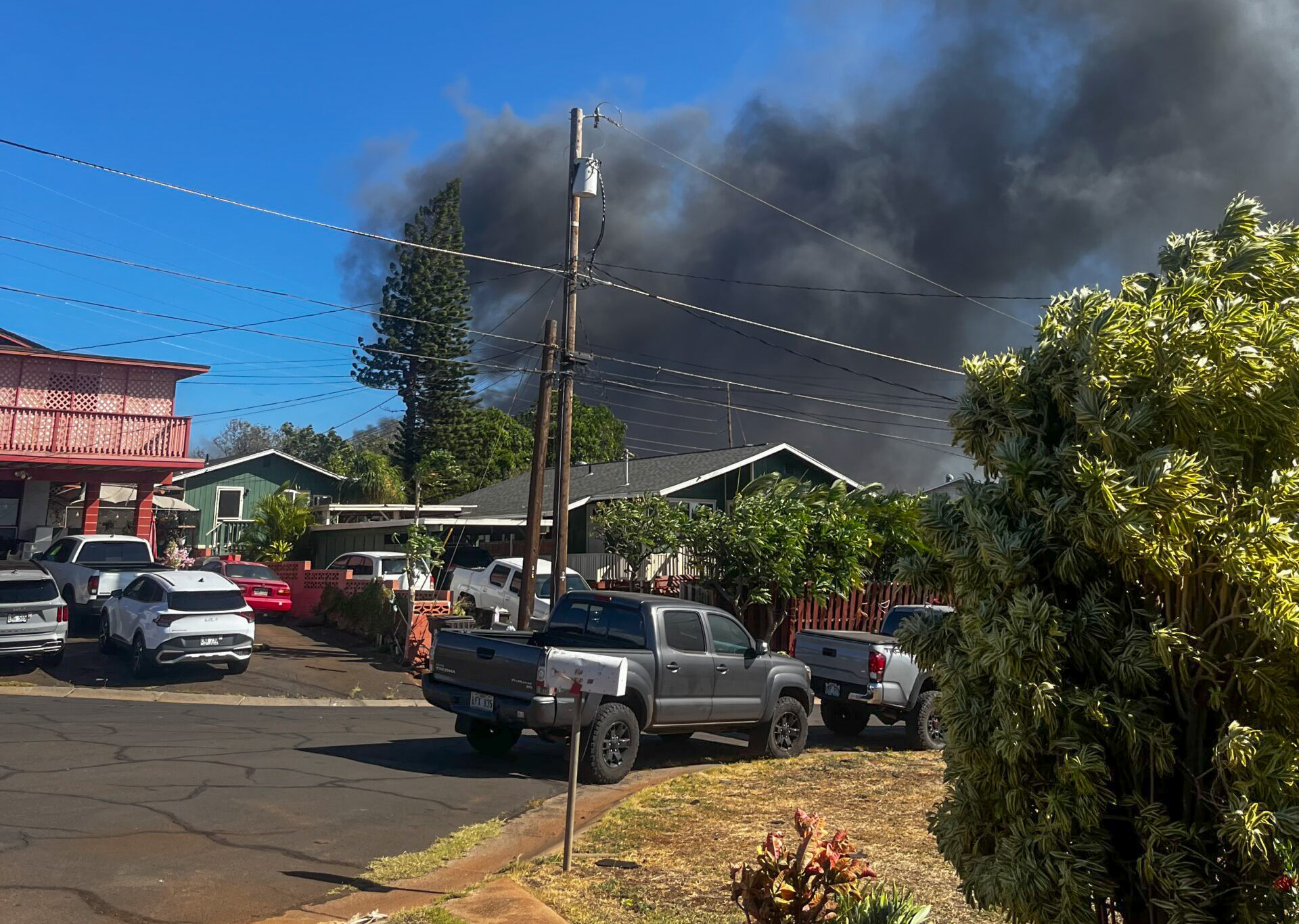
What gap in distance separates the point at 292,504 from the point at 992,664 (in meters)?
36.8

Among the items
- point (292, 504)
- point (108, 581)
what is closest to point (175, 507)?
point (292, 504)

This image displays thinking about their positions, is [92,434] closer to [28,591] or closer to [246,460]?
[28,591]

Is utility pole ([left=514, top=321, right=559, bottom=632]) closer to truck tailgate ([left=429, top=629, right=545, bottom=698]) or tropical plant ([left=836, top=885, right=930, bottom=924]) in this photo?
truck tailgate ([left=429, top=629, right=545, bottom=698])

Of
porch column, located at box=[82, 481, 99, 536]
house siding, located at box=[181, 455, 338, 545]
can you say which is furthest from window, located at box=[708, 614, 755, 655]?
house siding, located at box=[181, 455, 338, 545]

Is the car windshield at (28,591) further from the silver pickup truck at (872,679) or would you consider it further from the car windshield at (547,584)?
the silver pickup truck at (872,679)

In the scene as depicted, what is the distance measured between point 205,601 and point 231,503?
1121 inches

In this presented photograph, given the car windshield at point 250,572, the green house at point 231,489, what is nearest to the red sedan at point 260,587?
the car windshield at point 250,572

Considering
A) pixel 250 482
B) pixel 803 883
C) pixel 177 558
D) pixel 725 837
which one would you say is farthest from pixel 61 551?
pixel 250 482

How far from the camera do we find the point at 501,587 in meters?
25.4

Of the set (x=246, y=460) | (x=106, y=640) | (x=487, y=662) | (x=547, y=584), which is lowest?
(x=106, y=640)

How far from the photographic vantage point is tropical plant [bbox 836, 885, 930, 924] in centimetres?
521

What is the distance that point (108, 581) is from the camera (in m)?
21.9

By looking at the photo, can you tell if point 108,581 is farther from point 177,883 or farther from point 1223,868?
point 1223,868

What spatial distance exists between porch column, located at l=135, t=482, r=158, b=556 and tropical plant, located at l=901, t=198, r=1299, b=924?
28.3 meters
